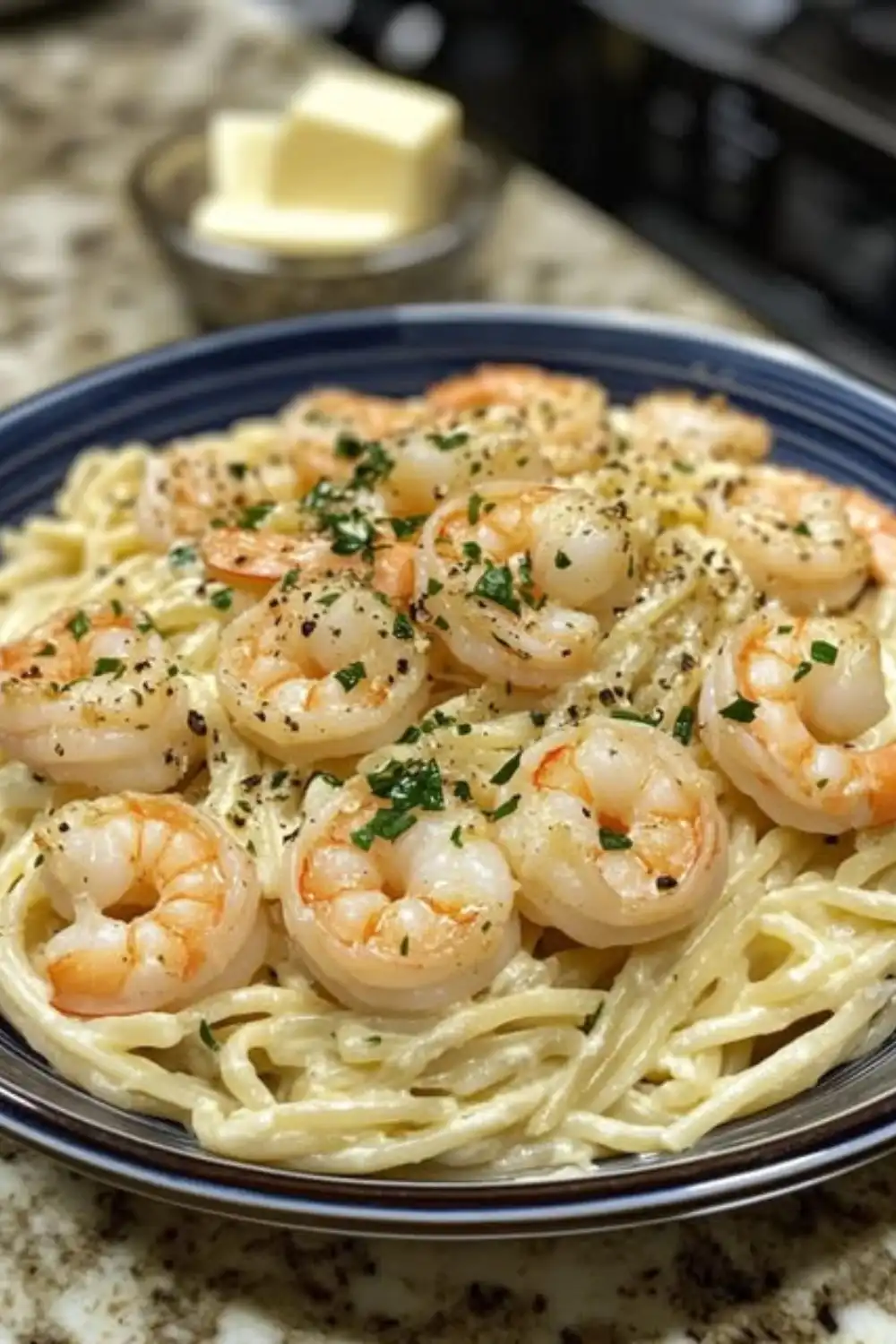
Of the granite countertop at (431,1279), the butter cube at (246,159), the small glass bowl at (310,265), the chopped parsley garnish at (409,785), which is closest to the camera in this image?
the granite countertop at (431,1279)

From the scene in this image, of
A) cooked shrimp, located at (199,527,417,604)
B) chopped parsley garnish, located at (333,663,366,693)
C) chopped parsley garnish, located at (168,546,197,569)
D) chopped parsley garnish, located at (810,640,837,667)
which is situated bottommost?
chopped parsley garnish, located at (168,546,197,569)

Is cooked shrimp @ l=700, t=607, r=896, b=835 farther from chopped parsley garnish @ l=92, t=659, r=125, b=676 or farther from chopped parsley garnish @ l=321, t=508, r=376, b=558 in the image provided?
chopped parsley garnish @ l=92, t=659, r=125, b=676

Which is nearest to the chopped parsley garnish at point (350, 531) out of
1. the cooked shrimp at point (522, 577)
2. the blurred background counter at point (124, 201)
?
the cooked shrimp at point (522, 577)

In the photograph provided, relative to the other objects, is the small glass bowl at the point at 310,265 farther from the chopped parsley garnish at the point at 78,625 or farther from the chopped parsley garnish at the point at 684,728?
the chopped parsley garnish at the point at 684,728

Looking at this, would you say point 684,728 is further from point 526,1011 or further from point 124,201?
point 124,201

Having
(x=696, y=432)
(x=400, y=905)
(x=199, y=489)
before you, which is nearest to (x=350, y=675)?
(x=400, y=905)

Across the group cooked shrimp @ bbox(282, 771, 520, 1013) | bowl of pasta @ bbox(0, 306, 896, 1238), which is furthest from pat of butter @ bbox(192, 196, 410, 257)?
cooked shrimp @ bbox(282, 771, 520, 1013)

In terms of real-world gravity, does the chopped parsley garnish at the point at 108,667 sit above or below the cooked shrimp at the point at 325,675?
below
